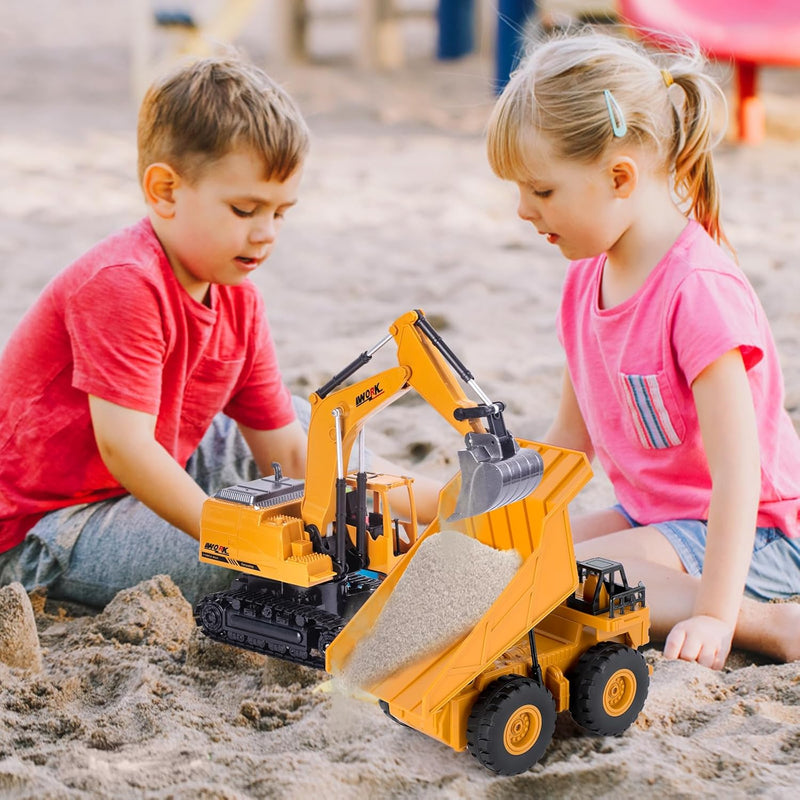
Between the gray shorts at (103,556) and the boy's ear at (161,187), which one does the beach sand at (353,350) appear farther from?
the boy's ear at (161,187)

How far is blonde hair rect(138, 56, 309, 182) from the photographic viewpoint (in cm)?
210

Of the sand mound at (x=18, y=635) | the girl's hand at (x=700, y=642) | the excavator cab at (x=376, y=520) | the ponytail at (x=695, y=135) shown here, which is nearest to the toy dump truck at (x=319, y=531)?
the excavator cab at (x=376, y=520)

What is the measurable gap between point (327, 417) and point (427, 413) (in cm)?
134

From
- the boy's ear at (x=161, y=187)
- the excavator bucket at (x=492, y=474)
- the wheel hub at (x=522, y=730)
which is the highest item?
the boy's ear at (x=161, y=187)

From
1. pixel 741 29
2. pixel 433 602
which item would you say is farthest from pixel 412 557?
pixel 741 29

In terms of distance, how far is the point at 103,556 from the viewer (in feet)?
7.29

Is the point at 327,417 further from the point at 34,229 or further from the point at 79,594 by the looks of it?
the point at 34,229

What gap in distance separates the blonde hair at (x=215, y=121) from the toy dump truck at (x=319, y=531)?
0.57 m

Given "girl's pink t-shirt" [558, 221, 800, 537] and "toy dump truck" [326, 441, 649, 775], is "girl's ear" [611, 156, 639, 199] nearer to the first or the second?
"girl's pink t-shirt" [558, 221, 800, 537]

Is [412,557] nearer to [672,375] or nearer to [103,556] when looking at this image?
[672,375]

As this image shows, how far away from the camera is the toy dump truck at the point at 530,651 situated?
149 centimetres

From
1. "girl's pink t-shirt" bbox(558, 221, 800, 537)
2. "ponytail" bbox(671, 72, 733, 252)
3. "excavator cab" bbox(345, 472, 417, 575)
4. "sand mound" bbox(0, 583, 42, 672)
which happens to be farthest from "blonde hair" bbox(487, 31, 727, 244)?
"sand mound" bbox(0, 583, 42, 672)

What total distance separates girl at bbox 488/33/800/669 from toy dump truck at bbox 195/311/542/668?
19.7 inches

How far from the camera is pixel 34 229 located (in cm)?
478
